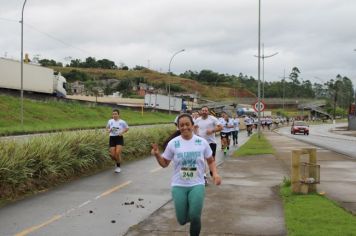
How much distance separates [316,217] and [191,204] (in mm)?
2642

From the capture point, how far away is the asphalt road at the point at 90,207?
309 inches

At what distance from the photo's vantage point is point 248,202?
9836 mm

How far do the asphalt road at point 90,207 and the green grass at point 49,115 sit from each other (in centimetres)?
1934

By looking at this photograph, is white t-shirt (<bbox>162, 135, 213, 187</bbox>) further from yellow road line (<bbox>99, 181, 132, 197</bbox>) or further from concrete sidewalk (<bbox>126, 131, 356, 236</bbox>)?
yellow road line (<bbox>99, 181, 132, 197</bbox>)

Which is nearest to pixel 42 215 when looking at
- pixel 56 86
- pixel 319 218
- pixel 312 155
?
pixel 319 218

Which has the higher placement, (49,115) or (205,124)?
(205,124)

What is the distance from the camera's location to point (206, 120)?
1220 cm

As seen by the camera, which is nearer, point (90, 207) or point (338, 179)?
point (90, 207)

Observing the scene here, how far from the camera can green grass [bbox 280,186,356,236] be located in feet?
23.5

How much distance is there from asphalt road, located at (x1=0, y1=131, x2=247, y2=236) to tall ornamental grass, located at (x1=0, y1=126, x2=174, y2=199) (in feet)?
1.27

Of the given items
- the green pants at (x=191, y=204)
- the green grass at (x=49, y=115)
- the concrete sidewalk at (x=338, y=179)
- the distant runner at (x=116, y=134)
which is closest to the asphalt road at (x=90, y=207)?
the distant runner at (x=116, y=134)

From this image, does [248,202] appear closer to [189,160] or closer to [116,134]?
[189,160]

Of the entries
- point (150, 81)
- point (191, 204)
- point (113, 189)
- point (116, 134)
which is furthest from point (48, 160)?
point (150, 81)

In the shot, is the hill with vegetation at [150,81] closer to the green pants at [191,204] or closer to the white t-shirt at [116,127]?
the white t-shirt at [116,127]
